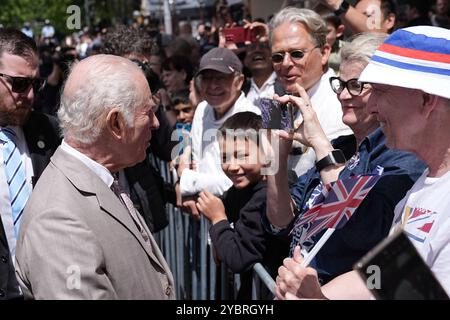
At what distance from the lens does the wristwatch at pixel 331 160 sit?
3008mm

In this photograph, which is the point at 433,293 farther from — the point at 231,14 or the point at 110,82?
the point at 231,14

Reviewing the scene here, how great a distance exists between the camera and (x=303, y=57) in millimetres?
3934

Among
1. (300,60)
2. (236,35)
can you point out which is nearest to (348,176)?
(300,60)

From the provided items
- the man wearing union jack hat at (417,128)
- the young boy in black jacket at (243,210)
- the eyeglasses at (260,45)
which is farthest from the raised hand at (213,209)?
the eyeglasses at (260,45)

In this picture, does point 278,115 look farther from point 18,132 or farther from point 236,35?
point 236,35

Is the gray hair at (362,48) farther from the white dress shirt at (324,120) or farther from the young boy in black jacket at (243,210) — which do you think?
the young boy in black jacket at (243,210)

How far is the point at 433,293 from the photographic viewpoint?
5.20 feet

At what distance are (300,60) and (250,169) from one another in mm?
684

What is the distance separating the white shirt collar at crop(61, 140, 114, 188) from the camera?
2490 mm

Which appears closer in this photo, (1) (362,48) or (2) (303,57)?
(1) (362,48)

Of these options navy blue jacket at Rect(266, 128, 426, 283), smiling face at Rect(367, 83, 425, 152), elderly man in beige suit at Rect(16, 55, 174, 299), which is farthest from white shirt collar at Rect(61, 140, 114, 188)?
smiling face at Rect(367, 83, 425, 152)

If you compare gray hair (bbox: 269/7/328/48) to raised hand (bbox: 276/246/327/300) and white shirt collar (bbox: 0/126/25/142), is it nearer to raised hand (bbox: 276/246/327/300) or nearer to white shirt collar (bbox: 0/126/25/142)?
white shirt collar (bbox: 0/126/25/142)
